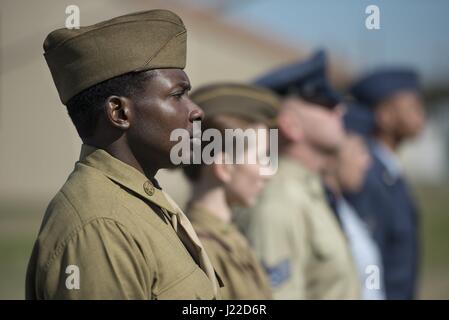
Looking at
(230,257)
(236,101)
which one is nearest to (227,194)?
(230,257)

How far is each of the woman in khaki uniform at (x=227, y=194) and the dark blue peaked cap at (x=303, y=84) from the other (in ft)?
3.36

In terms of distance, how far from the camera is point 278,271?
4.18 meters

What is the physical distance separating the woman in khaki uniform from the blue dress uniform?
2349 mm

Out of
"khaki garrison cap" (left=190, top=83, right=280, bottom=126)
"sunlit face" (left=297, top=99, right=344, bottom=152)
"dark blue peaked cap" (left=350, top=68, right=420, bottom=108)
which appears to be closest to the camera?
"khaki garrison cap" (left=190, top=83, right=280, bottom=126)

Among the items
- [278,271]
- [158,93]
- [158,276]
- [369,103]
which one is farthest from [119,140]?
[369,103]

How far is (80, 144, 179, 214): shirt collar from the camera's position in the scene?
2334 millimetres

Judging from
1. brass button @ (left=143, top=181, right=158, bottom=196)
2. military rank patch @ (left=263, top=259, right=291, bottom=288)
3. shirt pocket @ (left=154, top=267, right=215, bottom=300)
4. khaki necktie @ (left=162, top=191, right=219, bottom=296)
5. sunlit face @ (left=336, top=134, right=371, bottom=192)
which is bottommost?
military rank patch @ (left=263, top=259, right=291, bottom=288)

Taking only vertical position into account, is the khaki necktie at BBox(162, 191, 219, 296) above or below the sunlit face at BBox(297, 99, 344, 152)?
below

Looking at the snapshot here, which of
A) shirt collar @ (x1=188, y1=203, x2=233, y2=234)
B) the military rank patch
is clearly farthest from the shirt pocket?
the military rank patch

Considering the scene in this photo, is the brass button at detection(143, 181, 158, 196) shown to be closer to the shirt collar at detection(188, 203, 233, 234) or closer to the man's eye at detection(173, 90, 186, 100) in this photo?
the man's eye at detection(173, 90, 186, 100)

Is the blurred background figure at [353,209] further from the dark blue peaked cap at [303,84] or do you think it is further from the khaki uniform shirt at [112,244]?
the khaki uniform shirt at [112,244]

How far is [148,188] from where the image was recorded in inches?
94.0
